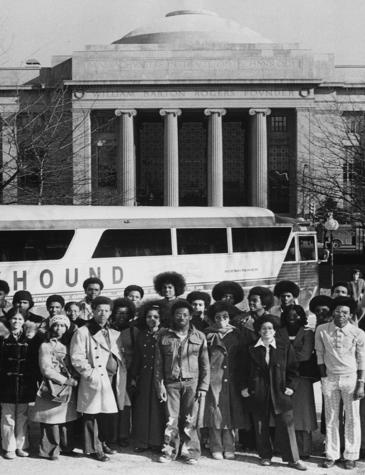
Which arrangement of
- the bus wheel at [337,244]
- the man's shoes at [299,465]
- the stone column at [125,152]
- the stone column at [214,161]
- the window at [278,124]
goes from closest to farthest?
the man's shoes at [299,465] < the bus wheel at [337,244] < the stone column at [125,152] < the stone column at [214,161] < the window at [278,124]

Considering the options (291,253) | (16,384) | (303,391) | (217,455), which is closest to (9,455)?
(16,384)

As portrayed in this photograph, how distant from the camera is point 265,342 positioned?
8.55 metres

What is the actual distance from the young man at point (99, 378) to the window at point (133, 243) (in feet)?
28.4

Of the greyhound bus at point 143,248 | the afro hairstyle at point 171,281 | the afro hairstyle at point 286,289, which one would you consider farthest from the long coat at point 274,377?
the greyhound bus at point 143,248

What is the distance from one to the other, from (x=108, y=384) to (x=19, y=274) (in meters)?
8.17

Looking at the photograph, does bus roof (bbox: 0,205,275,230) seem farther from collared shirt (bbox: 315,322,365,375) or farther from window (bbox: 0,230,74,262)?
collared shirt (bbox: 315,322,365,375)

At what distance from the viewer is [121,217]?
713 inches

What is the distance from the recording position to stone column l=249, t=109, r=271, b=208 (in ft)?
173

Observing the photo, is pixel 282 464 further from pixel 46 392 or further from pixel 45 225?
pixel 45 225

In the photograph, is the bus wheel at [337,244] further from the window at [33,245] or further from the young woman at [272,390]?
the young woman at [272,390]

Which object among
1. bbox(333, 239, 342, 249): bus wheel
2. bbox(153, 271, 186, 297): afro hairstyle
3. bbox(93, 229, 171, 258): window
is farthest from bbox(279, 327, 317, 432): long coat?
bbox(333, 239, 342, 249): bus wheel

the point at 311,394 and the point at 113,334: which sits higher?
the point at 113,334

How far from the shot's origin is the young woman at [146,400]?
8781 millimetres

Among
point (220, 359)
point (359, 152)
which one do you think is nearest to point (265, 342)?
point (220, 359)
